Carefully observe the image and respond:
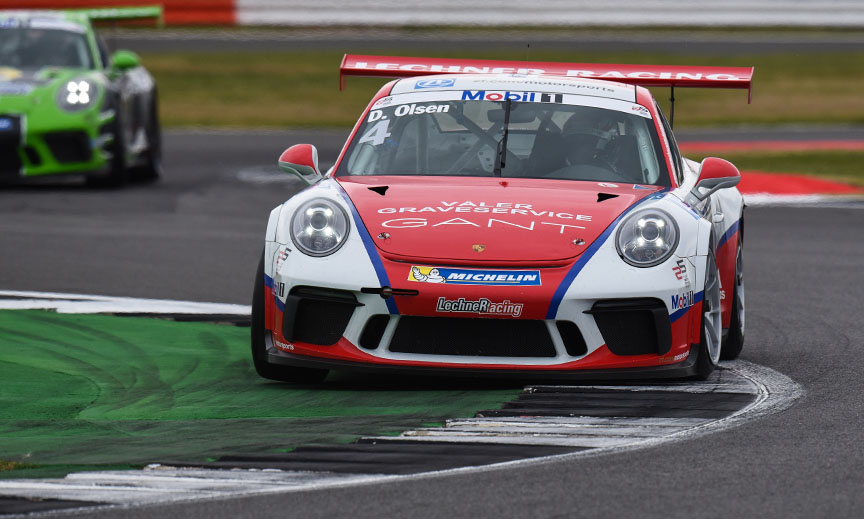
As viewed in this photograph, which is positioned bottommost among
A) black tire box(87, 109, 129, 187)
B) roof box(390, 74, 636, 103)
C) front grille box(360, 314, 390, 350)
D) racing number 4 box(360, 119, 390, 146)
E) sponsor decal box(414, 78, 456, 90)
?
black tire box(87, 109, 129, 187)

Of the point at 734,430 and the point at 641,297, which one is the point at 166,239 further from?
the point at 734,430

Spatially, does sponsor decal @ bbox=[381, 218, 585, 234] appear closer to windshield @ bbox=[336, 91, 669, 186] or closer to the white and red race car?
the white and red race car

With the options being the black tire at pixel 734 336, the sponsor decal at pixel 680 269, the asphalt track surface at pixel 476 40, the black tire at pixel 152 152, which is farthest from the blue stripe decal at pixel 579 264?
the asphalt track surface at pixel 476 40

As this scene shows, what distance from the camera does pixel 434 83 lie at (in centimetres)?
786

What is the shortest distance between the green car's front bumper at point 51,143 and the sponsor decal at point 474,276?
8.19 m

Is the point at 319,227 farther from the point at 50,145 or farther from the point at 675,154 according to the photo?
the point at 50,145

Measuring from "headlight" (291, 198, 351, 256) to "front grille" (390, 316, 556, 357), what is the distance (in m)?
0.42

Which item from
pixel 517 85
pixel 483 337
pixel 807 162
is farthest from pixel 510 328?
pixel 807 162

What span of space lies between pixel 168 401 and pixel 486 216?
1356mm

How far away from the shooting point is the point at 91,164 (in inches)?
566

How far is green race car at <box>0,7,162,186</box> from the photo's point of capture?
548 inches

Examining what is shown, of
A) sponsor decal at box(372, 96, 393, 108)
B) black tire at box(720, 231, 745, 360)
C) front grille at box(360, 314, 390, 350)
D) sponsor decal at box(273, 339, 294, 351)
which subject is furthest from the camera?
sponsor decal at box(372, 96, 393, 108)

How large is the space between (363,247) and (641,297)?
103 cm

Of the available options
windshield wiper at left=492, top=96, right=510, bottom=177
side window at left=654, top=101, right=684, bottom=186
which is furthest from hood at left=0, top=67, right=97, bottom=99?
side window at left=654, top=101, right=684, bottom=186
